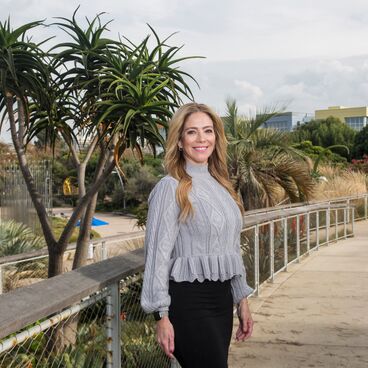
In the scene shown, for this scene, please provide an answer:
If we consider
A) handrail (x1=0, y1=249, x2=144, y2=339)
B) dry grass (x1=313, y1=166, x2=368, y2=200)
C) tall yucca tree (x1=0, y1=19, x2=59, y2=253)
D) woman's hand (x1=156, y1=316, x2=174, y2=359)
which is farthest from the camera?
dry grass (x1=313, y1=166, x2=368, y2=200)

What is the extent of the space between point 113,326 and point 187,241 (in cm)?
56

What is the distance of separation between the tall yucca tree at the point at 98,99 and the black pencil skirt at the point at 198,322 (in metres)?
3.75

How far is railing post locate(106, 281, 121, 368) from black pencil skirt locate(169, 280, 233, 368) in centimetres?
32

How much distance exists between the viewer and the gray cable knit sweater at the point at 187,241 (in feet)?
8.21

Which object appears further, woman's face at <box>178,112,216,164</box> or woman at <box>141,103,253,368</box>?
woman's face at <box>178,112,216,164</box>

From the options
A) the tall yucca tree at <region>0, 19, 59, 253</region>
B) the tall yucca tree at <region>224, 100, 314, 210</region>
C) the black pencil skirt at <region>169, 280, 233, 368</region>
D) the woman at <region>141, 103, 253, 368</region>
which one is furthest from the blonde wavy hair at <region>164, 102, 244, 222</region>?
the tall yucca tree at <region>224, 100, 314, 210</region>

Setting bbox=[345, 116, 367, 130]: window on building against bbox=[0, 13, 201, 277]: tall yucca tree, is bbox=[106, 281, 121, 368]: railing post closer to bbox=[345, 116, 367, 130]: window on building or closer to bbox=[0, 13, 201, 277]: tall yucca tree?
bbox=[0, 13, 201, 277]: tall yucca tree

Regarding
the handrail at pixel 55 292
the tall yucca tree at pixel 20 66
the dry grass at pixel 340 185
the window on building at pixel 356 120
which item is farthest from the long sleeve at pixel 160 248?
the window on building at pixel 356 120

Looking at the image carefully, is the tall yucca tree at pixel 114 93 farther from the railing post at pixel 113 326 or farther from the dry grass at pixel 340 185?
the dry grass at pixel 340 185

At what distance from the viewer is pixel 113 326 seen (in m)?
2.83

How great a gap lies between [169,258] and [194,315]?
24 cm

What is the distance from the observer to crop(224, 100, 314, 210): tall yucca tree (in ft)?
39.6

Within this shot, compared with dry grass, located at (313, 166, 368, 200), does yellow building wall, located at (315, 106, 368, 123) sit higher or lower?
higher

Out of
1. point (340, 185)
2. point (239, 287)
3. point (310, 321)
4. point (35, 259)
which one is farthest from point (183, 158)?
point (340, 185)
